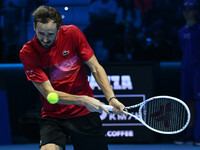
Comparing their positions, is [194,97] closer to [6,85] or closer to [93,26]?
[93,26]

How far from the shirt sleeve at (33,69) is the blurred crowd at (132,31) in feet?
13.3

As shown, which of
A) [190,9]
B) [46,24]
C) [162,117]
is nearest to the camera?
[46,24]

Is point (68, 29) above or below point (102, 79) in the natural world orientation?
above

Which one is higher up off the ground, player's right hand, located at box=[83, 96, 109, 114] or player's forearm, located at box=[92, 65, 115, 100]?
player's forearm, located at box=[92, 65, 115, 100]

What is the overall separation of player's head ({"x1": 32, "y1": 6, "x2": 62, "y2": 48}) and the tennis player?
130 mm

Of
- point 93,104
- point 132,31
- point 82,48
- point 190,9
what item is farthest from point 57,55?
point 132,31

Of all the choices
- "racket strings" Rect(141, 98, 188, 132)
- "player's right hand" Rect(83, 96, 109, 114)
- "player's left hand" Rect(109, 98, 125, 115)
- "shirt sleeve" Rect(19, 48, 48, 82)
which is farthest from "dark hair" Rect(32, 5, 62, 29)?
"racket strings" Rect(141, 98, 188, 132)

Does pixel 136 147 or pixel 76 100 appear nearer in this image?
pixel 76 100

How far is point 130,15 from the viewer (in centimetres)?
812

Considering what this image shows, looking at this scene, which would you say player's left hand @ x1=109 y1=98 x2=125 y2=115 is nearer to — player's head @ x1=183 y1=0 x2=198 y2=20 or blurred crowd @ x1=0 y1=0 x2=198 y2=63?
player's head @ x1=183 y1=0 x2=198 y2=20

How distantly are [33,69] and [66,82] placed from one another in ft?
0.92

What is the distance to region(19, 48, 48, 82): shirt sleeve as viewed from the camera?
383 cm

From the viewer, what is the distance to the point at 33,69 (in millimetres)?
3869

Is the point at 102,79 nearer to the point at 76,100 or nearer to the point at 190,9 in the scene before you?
the point at 76,100
